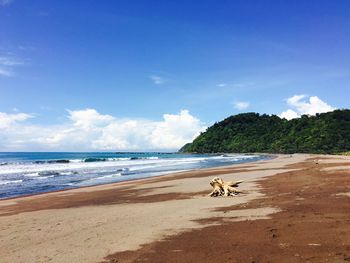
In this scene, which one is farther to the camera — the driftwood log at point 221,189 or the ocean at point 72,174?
the ocean at point 72,174

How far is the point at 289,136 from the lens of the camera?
5610 inches

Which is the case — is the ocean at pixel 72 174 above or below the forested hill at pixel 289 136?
below

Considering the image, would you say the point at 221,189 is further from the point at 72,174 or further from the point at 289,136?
the point at 289,136

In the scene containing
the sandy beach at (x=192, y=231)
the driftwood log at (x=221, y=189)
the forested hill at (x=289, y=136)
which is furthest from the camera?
the forested hill at (x=289, y=136)

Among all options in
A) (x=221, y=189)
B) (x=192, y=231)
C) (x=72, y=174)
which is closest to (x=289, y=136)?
(x=72, y=174)

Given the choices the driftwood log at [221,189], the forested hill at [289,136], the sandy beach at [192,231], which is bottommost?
the sandy beach at [192,231]

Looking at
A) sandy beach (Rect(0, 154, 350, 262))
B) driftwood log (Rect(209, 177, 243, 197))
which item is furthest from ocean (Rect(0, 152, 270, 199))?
driftwood log (Rect(209, 177, 243, 197))

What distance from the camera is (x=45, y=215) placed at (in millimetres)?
14734

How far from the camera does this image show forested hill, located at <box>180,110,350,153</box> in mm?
112438

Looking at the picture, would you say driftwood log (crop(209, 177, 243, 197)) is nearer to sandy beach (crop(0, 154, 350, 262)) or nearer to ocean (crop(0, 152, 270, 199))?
sandy beach (crop(0, 154, 350, 262))

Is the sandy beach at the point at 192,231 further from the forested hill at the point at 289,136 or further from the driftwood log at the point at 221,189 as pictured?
the forested hill at the point at 289,136

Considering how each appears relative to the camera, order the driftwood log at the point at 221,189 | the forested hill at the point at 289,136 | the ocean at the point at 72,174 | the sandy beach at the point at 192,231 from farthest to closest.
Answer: the forested hill at the point at 289,136 < the ocean at the point at 72,174 < the driftwood log at the point at 221,189 < the sandy beach at the point at 192,231

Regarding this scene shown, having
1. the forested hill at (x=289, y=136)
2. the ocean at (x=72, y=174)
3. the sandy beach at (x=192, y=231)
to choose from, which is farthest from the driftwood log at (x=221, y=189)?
the forested hill at (x=289, y=136)

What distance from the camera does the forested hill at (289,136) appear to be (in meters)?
112
